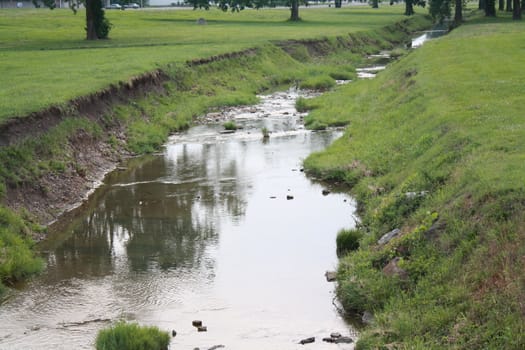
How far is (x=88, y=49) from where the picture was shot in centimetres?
4578

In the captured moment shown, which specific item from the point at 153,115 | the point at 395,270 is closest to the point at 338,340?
the point at 395,270

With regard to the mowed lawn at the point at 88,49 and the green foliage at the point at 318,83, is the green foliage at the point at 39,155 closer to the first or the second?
the mowed lawn at the point at 88,49

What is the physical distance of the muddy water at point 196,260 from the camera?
489 inches

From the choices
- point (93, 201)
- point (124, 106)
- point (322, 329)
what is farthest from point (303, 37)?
point (322, 329)

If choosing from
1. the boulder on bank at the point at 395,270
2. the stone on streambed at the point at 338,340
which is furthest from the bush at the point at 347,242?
the stone on streambed at the point at 338,340

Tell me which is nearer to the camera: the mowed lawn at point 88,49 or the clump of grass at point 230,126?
the mowed lawn at point 88,49

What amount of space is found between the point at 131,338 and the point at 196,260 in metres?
4.49

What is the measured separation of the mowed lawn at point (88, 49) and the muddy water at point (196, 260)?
15.2 feet

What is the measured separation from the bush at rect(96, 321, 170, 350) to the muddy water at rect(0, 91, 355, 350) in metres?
0.36

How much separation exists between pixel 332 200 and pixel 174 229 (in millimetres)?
4169

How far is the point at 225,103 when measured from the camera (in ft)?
121

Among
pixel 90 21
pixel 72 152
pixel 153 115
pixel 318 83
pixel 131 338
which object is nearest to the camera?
pixel 131 338

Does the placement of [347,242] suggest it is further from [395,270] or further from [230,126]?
[230,126]

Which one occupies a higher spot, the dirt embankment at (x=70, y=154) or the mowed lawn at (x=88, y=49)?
the mowed lawn at (x=88, y=49)
